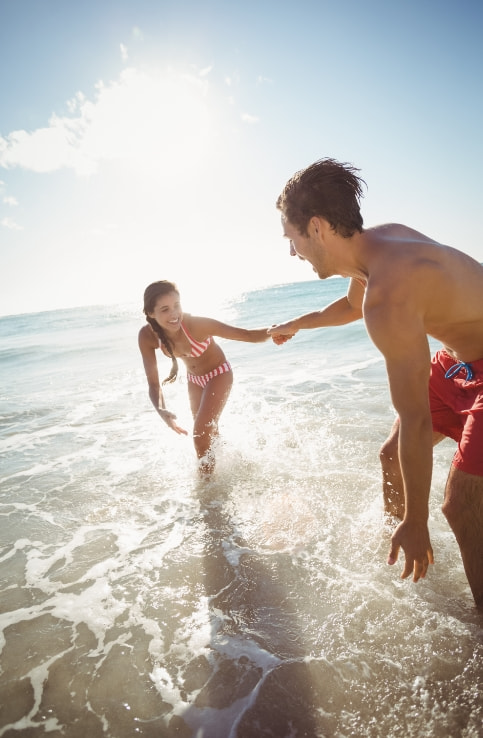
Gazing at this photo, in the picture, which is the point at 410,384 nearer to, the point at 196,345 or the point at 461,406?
the point at 461,406

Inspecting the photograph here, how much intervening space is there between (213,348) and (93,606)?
311cm

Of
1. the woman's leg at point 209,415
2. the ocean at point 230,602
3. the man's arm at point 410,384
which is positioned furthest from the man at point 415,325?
the woman's leg at point 209,415

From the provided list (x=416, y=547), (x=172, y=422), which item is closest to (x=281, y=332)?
(x=172, y=422)

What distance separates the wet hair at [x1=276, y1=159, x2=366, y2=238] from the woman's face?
2434 mm

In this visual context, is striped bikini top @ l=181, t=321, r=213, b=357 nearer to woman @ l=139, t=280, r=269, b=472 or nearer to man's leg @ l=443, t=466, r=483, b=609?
woman @ l=139, t=280, r=269, b=472

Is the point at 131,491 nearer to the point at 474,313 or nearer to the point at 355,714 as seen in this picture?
the point at 355,714

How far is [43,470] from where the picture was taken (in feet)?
19.2

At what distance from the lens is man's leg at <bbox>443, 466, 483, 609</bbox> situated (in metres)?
2.15

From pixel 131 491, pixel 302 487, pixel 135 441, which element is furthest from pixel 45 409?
pixel 302 487

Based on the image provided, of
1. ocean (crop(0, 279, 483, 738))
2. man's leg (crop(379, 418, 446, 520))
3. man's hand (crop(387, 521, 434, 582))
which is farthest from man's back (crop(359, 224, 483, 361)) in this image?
ocean (crop(0, 279, 483, 738))

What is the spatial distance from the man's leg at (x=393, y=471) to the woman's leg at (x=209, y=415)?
2.34m

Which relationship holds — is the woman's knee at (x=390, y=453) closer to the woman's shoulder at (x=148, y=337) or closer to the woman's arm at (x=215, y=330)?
the woman's arm at (x=215, y=330)

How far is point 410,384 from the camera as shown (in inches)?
73.7

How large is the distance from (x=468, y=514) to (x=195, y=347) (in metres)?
3.56
